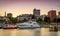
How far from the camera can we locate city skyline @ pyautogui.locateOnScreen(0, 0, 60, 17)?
164 cm

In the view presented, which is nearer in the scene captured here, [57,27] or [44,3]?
[57,27]

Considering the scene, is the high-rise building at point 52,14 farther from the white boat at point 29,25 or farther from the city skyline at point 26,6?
the white boat at point 29,25

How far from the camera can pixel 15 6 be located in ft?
5.53

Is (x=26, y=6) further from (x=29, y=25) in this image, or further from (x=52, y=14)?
(x=52, y=14)

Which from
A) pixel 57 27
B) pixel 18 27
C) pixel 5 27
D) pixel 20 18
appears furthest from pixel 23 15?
pixel 57 27

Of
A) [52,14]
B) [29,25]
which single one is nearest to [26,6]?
[29,25]

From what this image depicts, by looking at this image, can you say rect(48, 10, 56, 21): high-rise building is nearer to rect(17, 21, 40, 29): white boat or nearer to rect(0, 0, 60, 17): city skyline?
rect(0, 0, 60, 17): city skyline

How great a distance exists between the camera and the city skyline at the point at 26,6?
1.64 meters

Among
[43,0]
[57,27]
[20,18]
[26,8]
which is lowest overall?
[57,27]

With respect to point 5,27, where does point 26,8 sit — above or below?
above

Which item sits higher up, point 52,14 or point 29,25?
point 52,14

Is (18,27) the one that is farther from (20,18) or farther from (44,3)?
(44,3)

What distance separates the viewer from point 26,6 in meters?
1.68

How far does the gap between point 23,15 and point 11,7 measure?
0.69 ft
